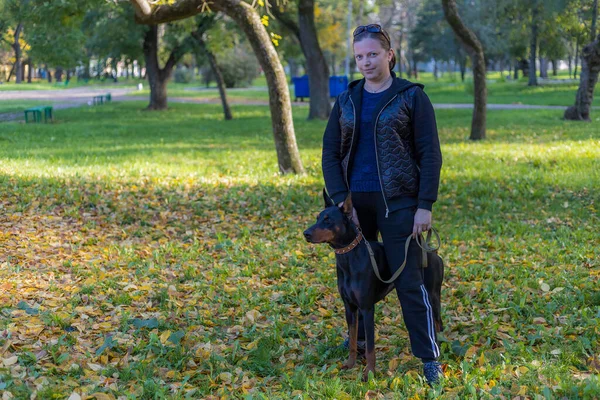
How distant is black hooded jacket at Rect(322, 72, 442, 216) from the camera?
14.4 ft

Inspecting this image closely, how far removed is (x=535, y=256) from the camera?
25.8ft

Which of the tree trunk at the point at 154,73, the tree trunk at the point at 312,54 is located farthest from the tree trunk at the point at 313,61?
the tree trunk at the point at 154,73

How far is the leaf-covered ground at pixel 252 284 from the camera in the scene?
4820 mm

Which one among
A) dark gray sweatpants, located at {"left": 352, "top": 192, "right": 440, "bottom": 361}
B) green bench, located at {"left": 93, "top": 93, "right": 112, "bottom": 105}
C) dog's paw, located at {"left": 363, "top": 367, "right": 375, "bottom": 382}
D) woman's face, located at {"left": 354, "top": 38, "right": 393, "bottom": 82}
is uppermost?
green bench, located at {"left": 93, "top": 93, "right": 112, "bottom": 105}

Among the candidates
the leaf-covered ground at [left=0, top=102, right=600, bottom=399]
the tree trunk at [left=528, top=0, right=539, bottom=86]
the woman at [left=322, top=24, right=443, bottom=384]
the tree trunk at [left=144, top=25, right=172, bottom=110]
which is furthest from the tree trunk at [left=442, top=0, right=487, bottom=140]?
the tree trunk at [left=144, top=25, right=172, bottom=110]

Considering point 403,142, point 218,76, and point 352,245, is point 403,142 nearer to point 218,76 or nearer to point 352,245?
point 352,245

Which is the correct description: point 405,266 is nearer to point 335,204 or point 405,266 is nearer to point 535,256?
point 335,204

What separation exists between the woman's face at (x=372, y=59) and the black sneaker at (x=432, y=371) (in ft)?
6.23

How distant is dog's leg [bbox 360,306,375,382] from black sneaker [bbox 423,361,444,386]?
352 millimetres

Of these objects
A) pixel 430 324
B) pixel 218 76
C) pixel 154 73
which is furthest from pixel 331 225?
pixel 154 73

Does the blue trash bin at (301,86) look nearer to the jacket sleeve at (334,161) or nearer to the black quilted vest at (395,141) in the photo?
the jacket sleeve at (334,161)

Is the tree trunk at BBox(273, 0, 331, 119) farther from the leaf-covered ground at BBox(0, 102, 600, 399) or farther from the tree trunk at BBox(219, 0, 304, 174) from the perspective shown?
the tree trunk at BBox(219, 0, 304, 174)

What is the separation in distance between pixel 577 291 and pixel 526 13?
31.6 metres

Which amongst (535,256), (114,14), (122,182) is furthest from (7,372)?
(114,14)
